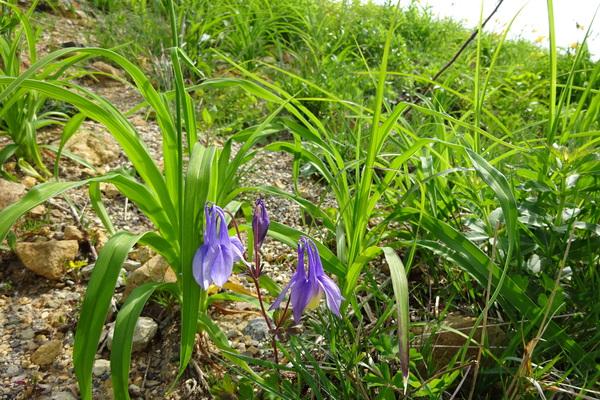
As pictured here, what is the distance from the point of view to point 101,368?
1.52 meters

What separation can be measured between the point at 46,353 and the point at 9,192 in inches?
33.7

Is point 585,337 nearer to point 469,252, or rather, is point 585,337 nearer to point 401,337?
point 469,252

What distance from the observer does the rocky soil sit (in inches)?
58.1

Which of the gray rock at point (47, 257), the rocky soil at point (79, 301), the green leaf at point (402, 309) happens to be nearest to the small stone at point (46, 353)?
the rocky soil at point (79, 301)

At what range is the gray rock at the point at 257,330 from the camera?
1.61 m

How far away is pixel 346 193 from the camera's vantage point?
1.60m

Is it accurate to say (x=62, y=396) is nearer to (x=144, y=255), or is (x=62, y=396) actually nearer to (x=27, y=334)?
(x=27, y=334)

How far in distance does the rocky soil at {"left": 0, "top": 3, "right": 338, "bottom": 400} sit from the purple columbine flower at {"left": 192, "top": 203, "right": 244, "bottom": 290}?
1.73 ft

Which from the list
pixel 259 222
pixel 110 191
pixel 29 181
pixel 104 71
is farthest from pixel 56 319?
pixel 104 71

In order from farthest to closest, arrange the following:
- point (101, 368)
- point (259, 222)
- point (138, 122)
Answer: point (138, 122) < point (101, 368) < point (259, 222)

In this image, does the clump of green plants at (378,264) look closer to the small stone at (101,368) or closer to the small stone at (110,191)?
the small stone at (101,368)

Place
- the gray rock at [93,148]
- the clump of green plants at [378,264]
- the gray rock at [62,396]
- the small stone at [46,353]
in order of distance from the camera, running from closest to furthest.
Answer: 1. the clump of green plants at [378,264]
2. the gray rock at [62,396]
3. the small stone at [46,353]
4. the gray rock at [93,148]

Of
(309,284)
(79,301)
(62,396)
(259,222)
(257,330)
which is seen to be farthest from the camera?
(79,301)

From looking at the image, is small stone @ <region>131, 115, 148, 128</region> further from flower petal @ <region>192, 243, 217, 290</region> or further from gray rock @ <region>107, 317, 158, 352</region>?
flower petal @ <region>192, 243, 217, 290</region>
